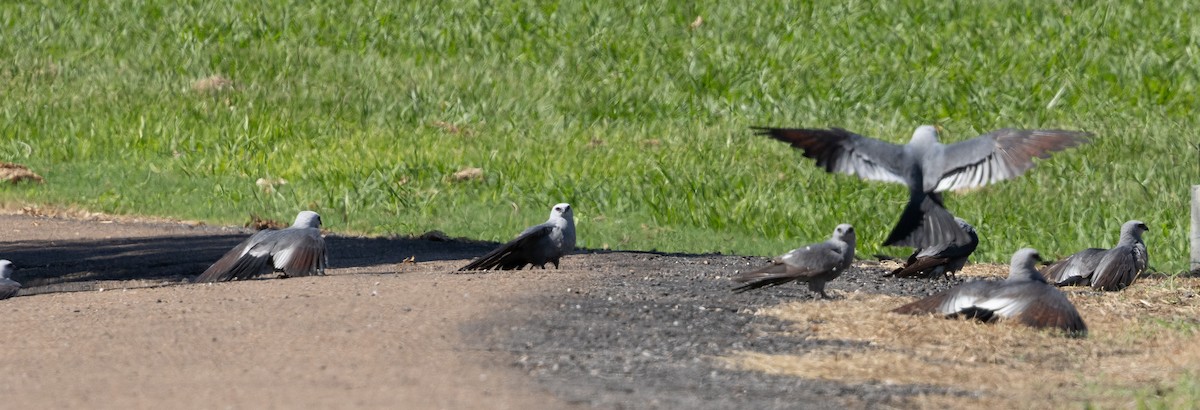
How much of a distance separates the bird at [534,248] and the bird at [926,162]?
1847mm

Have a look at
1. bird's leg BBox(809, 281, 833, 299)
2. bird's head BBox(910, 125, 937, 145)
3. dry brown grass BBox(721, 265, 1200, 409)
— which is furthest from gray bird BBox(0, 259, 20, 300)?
bird's head BBox(910, 125, 937, 145)

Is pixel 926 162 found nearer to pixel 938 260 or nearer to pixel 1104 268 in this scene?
pixel 938 260

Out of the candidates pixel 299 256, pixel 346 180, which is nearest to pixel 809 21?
pixel 346 180

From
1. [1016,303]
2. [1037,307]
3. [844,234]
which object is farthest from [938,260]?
[1037,307]

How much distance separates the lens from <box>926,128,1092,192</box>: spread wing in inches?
421

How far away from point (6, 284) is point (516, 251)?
3504mm

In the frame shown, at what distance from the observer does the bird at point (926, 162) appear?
429 inches

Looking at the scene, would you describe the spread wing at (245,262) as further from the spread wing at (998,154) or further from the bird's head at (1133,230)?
the bird's head at (1133,230)

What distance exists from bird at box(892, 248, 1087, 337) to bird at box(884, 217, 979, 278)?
1759 mm

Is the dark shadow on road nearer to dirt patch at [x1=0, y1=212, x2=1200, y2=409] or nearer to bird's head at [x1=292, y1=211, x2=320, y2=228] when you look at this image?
dirt patch at [x1=0, y1=212, x2=1200, y2=409]

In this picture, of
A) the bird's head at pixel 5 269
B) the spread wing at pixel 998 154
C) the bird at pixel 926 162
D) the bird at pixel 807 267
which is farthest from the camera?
the bird's head at pixel 5 269

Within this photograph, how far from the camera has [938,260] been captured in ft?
39.4

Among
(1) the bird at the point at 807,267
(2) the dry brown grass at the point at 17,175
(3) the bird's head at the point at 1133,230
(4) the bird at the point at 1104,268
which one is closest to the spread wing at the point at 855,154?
(1) the bird at the point at 807,267

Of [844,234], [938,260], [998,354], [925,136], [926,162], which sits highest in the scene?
[925,136]
